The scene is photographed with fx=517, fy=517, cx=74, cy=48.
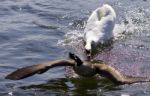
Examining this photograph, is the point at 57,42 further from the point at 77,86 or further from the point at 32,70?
the point at 32,70

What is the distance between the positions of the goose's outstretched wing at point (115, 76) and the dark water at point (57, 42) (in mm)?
325

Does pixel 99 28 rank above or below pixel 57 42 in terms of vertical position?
above

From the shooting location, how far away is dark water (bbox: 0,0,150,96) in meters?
8.47

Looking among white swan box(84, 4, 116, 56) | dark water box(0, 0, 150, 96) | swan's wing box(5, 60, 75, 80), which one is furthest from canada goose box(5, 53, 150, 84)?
white swan box(84, 4, 116, 56)

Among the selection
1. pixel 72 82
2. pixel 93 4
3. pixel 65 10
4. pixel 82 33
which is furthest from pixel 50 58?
pixel 93 4

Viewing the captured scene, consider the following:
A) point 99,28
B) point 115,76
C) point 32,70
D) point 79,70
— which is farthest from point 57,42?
point 115,76

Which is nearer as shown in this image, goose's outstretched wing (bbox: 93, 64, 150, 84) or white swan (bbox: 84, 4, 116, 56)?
goose's outstretched wing (bbox: 93, 64, 150, 84)

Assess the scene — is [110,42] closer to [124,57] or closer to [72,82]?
[124,57]

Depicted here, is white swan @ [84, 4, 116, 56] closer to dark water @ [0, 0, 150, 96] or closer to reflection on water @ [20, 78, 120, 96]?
dark water @ [0, 0, 150, 96]

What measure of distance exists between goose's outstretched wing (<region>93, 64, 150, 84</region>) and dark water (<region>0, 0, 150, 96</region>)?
32cm

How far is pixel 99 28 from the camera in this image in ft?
37.3

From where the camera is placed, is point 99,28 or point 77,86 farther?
point 99,28

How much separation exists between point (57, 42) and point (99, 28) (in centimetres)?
98

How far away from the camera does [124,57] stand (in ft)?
33.6
